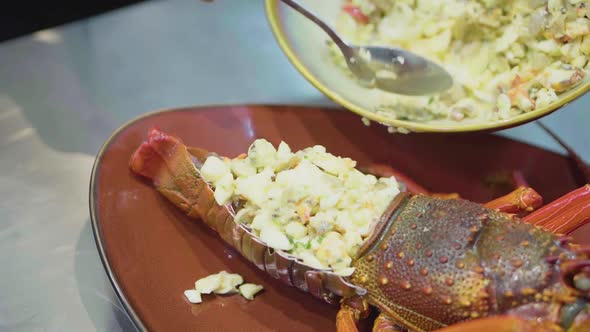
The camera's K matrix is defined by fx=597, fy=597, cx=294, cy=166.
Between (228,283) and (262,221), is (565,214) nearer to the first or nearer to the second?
(262,221)

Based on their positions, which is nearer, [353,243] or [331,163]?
[353,243]

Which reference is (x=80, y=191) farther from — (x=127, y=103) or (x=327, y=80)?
(x=327, y=80)

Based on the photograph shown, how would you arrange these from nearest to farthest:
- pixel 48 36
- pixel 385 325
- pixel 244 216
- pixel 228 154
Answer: pixel 385 325, pixel 244 216, pixel 228 154, pixel 48 36

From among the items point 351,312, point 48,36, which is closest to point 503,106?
point 351,312

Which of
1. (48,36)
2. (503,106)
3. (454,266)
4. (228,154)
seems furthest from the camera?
(48,36)

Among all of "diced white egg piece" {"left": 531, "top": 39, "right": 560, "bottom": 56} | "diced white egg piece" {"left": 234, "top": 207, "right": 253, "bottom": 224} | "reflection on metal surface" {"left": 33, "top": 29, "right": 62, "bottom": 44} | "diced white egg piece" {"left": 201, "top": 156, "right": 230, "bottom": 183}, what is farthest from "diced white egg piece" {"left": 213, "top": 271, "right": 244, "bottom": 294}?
"reflection on metal surface" {"left": 33, "top": 29, "right": 62, "bottom": 44}

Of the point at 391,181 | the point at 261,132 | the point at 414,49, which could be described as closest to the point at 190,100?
the point at 261,132

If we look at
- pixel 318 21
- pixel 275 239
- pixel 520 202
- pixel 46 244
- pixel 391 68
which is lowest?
pixel 46 244
